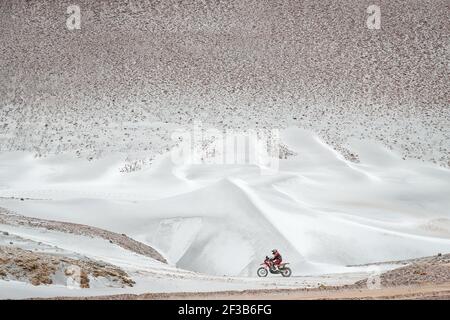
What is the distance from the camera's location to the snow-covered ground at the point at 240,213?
708 inches

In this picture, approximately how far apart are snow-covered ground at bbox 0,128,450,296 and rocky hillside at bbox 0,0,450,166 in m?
5.53

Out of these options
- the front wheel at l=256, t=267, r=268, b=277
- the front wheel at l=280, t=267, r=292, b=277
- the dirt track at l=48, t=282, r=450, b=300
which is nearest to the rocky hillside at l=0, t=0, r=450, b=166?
the front wheel at l=256, t=267, r=268, b=277

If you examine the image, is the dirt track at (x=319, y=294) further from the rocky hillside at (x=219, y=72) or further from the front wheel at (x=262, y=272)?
the rocky hillside at (x=219, y=72)

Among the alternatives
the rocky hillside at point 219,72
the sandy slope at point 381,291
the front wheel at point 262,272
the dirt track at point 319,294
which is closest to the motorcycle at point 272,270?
the front wheel at point 262,272

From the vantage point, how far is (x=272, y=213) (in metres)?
22.5

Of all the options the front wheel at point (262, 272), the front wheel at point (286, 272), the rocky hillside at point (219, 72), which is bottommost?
the front wheel at point (262, 272)

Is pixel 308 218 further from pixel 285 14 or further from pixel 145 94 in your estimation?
pixel 285 14

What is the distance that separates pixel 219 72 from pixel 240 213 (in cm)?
2353

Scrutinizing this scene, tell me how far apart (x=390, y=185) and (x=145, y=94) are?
1774 centimetres

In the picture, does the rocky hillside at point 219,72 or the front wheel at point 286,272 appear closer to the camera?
the front wheel at point 286,272

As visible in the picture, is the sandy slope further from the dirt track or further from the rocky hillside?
the rocky hillside

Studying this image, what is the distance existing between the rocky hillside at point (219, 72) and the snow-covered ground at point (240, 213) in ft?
18.2

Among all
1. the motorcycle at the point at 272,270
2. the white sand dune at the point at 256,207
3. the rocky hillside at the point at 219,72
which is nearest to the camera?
the motorcycle at the point at 272,270

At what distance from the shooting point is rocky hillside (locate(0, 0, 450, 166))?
40.5m
